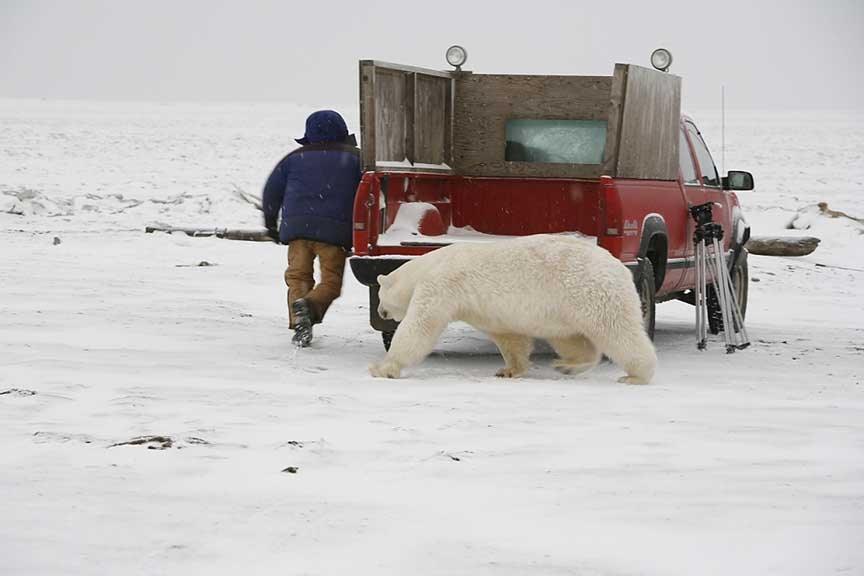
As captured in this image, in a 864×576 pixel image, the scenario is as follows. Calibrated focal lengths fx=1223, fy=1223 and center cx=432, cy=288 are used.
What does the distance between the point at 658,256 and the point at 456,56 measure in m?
2.62

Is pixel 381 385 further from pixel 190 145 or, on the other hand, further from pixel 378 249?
pixel 190 145

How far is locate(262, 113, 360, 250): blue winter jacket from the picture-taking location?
29.1ft

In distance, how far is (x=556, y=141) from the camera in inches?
410

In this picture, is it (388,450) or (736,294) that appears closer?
(388,450)

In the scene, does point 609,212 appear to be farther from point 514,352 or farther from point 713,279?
point 713,279

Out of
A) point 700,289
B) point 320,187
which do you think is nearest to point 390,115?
point 320,187

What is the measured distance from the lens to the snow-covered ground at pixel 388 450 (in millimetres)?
3781

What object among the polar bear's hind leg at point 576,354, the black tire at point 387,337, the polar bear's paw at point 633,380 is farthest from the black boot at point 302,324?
the polar bear's paw at point 633,380

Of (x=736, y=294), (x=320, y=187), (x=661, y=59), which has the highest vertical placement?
(x=661, y=59)

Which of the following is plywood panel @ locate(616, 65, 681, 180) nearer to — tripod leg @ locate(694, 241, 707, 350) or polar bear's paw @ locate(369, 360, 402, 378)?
tripod leg @ locate(694, 241, 707, 350)

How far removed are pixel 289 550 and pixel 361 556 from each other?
23cm

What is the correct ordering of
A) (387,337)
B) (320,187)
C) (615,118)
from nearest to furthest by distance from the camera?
(615,118) → (387,337) → (320,187)

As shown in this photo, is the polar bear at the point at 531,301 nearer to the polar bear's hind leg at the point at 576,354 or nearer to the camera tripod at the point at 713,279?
the polar bear's hind leg at the point at 576,354

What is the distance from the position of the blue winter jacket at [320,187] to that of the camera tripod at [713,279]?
8.97 ft
